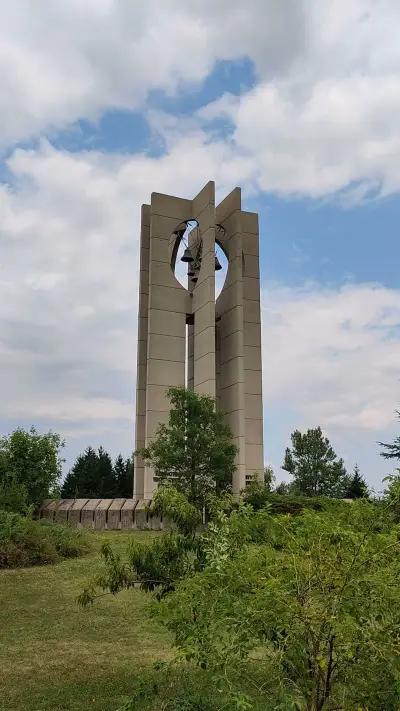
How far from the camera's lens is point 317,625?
A: 357 cm

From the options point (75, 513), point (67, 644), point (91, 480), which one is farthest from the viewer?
point (91, 480)

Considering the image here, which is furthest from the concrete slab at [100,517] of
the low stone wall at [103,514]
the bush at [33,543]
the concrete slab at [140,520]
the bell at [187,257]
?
the bell at [187,257]

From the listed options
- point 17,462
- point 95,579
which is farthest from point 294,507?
point 95,579

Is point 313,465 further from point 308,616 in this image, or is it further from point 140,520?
point 308,616

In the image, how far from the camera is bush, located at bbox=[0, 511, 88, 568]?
13340 millimetres

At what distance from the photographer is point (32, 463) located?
2344 centimetres

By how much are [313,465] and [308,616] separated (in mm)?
40140

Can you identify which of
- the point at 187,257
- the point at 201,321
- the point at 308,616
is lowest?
the point at 308,616

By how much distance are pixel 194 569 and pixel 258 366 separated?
24661 millimetres

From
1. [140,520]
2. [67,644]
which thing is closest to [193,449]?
[140,520]

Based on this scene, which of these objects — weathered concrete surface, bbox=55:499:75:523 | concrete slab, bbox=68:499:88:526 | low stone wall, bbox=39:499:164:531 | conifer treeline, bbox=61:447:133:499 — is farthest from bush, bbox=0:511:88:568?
conifer treeline, bbox=61:447:133:499

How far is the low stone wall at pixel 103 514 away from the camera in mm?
19906

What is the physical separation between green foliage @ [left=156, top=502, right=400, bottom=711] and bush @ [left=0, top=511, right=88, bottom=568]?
10041 millimetres

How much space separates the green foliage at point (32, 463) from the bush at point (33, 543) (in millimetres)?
7388
